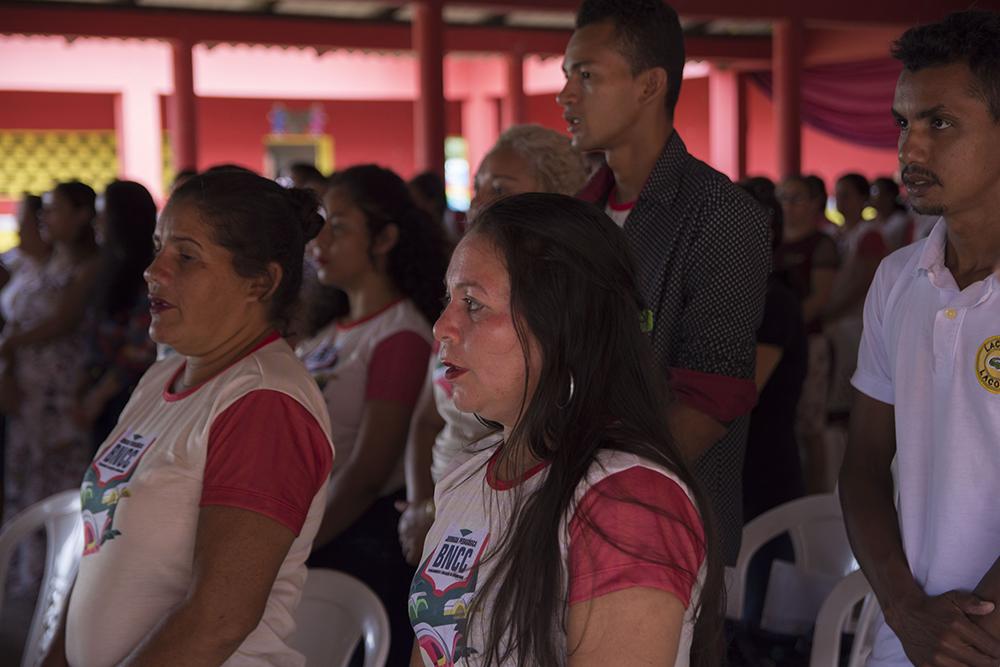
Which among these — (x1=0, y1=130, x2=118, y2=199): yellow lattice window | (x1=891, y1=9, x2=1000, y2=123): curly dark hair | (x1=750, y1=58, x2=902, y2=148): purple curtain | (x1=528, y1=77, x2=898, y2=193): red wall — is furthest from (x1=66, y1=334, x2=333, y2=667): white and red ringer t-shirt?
(x1=528, y1=77, x2=898, y2=193): red wall

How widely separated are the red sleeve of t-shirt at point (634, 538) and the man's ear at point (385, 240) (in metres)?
1.61

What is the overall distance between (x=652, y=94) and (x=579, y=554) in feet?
3.57

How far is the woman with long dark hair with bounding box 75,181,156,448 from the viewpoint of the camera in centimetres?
372

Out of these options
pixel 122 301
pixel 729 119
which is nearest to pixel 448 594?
pixel 122 301

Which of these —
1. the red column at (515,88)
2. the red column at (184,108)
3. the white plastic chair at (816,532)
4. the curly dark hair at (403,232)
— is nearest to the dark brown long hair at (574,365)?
the white plastic chair at (816,532)

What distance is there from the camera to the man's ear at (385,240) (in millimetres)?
2697

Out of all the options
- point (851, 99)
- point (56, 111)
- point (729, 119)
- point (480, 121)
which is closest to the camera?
point (56, 111)

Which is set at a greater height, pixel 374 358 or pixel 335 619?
pixel 374 358

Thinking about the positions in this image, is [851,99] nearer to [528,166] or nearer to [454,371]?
[528,166]

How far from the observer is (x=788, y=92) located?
10.6 metres

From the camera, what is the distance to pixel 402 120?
48.9ft

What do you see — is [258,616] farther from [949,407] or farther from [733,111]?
[733,111]

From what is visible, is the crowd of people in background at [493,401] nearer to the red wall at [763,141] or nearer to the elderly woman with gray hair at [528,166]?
the elderly woman with gray hair at [528,166]

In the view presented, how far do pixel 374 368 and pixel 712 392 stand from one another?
98 cm
